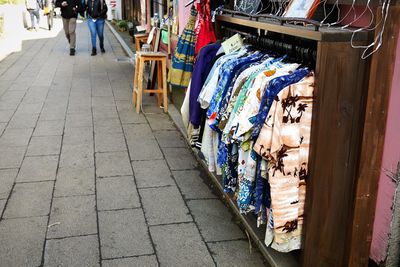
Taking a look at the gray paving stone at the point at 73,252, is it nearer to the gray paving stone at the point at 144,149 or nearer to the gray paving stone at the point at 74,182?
the gray paving stone at the point at 74,182

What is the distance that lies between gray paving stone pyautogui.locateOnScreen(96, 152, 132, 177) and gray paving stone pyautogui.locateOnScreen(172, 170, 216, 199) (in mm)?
591

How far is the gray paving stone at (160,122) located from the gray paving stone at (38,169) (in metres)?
1.82

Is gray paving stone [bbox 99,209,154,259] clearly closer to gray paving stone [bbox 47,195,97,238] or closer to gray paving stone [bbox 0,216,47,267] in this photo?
gray paving stone [bbox 47,195,97,238]

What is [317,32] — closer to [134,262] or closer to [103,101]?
[134,262]

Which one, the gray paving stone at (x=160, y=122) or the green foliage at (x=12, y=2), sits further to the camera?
the green foliage at (x=12, y=2)

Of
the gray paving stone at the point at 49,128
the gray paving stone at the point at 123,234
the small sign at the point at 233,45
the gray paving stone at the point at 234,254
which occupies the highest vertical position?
the small sign at the point at 233,45

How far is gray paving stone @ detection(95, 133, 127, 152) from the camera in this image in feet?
19.6

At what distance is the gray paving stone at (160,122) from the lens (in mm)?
6973

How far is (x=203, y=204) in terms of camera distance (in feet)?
14.7

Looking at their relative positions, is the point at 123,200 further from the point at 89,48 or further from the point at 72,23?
the point at 89,48

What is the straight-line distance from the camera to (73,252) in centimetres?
361

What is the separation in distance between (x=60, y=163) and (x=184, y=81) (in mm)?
1842

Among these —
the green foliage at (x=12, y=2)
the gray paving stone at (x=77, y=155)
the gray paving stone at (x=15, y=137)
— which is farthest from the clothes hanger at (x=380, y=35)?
the green foliage at (x=12, y=2)

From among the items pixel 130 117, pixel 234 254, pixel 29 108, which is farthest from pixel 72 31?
pixel 234 254
